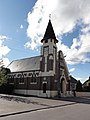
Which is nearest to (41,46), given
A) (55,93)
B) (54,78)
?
(54,78)

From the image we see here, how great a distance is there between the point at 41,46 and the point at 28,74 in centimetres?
668

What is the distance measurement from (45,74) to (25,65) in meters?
8.50

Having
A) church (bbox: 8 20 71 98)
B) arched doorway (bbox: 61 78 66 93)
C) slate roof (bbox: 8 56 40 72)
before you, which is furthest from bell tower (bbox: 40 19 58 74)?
arched doorway (bbox: 61 78 66 93)

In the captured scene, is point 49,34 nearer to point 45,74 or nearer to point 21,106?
point 45,74

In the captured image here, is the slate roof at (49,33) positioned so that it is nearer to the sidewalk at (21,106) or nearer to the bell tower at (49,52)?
the bell tower at (49,52)

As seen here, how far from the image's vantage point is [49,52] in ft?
138

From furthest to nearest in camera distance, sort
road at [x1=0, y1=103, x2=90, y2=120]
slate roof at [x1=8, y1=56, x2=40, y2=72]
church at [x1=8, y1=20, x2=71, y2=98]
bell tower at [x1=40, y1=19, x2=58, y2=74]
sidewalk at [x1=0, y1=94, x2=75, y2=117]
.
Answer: slate roof at [x1=8, y1=56, x2=40, y2=72] < bell tower at [x1=40, y1=19, x2=58, y2=74] < church at [x1=8, y1=20, x2=71, y2=98] < sidewalk at [x1=0, y1=94, x2=75, y2=117] < road at [x1=0, y1=103, x2=90, y2=120]

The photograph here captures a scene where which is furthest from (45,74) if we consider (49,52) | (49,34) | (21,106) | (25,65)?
(21,106)

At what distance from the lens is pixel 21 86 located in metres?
46.1

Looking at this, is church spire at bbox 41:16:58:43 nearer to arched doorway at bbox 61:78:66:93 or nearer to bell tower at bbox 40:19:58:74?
bell tower at bbox 40:19:58:74

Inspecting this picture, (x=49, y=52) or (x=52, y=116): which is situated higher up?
(x=49, y=52)

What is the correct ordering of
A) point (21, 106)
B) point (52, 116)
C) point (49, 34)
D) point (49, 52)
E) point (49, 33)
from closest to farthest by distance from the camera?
point (52, 116) → point (21, 106) → point (49, 52) → point (49, 34) → point (49, 33)

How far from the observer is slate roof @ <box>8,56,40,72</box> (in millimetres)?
44969

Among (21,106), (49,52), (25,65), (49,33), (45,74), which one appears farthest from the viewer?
(25,65)
